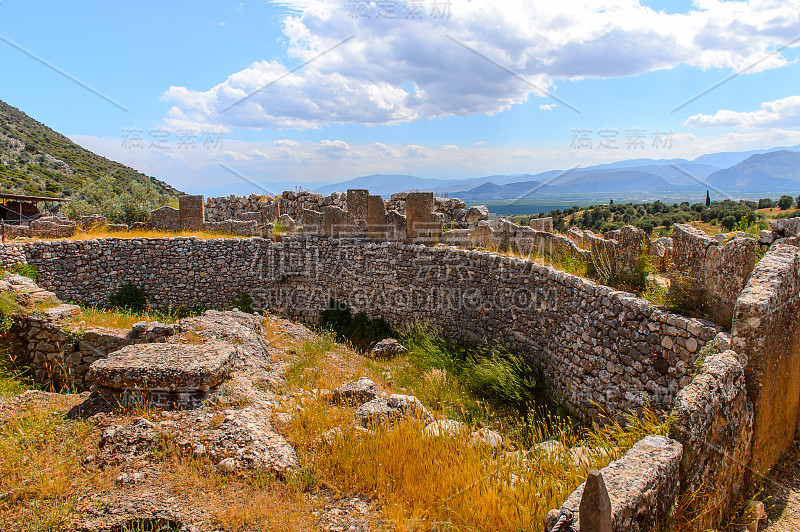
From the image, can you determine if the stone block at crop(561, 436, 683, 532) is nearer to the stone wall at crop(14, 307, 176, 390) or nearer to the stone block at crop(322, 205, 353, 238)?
the stone wall at crop(14, 307, 176, 390)

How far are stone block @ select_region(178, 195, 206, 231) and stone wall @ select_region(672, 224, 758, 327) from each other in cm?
1498

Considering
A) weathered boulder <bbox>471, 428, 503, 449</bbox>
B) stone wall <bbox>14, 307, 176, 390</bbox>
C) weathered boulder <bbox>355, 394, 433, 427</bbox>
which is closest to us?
weathered boulder <bbox>471, 428, 503, 449</bbox>

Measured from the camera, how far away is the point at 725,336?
434cm

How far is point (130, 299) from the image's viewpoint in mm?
13859

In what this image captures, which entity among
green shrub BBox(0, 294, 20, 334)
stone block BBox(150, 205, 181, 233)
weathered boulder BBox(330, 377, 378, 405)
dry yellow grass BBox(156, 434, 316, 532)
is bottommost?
dry yellow grass BBox(156, 434, 316, 532)

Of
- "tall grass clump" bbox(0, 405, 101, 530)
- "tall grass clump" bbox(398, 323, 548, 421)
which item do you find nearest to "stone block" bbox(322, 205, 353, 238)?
"tall grass clump" bbox(398, 323, 548, 421)

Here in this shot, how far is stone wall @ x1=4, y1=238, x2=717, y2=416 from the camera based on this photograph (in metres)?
5.68

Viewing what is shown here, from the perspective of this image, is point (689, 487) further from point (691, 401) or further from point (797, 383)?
point (797, 383)

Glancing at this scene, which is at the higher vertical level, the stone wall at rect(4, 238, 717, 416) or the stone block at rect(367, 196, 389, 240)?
the stone block at rect(367, 196, 389, 240)

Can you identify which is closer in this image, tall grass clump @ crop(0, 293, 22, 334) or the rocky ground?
the rocky ground

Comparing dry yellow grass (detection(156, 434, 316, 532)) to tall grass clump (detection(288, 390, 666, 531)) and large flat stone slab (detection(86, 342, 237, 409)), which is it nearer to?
tall grass clump (detection(288, 390, 666, 531))

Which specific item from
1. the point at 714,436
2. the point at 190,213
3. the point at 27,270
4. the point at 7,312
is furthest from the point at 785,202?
the point at 27,270

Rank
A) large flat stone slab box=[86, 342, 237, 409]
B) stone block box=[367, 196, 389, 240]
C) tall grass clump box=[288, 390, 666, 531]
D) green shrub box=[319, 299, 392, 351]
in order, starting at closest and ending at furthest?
1. tall grass clump box=[288, 390, 666, 531]
2. large flat stone slab box=[86, 342, 237, 409]
3. green shrub box=[319, 299, 392, 351]
4. stone block box=[367, 196, 389, 240]

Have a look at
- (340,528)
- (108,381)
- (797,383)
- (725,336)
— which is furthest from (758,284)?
(108,381)
